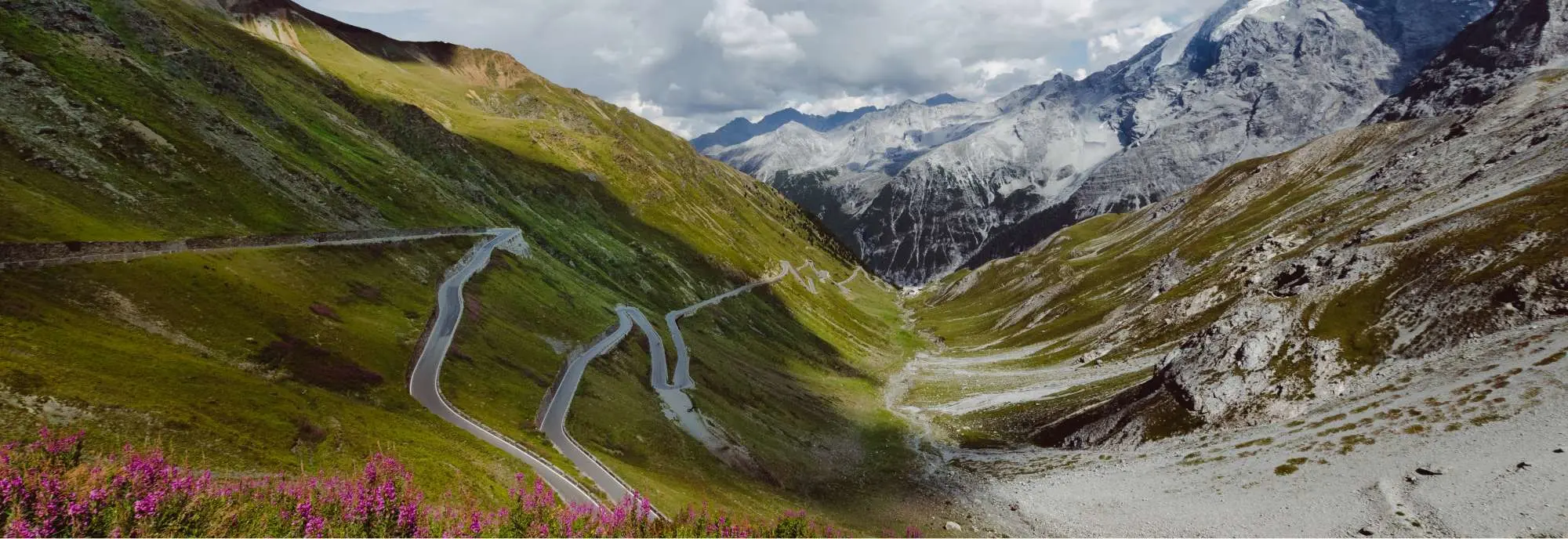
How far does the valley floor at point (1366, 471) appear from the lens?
42969mm

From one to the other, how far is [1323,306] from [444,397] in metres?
94.3

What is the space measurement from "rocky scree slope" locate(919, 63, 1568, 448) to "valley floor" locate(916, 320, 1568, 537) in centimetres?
409

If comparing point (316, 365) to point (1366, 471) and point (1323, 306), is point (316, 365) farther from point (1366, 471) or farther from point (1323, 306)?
point (1323, 306)

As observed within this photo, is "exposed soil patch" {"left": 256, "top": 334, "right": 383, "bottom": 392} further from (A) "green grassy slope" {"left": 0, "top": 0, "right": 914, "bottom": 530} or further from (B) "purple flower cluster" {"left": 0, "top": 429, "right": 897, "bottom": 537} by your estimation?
(B) "purple flower cluster" {"left": 0, "top": 429, "right": 897, "bottom": 537}

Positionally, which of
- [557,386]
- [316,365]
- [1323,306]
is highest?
[316,365]

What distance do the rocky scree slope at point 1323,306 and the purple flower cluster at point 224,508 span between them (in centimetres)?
6813

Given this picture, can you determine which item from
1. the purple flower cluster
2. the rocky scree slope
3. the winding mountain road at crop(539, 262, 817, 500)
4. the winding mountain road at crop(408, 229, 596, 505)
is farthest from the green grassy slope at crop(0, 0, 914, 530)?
the rocky scree slope

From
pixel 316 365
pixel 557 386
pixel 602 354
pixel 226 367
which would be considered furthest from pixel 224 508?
pixel 602 354

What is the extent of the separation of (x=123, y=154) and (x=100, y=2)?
246 feet

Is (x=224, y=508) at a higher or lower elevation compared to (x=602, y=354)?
higher

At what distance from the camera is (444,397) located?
48.3 meters

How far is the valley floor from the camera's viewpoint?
42969 millimetres

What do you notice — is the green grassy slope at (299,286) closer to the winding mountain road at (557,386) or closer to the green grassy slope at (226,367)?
the green grassy slope at (226,367)

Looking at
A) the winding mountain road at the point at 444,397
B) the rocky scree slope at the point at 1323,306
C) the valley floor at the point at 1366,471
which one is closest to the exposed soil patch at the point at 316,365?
the winding mountain road at the point at 444,397
